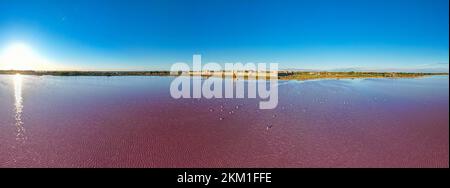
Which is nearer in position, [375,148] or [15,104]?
[375,148]

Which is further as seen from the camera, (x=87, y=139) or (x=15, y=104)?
(x=15, y=104)

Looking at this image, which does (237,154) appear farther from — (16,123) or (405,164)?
(16,123)

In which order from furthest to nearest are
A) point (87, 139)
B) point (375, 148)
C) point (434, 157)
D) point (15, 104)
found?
1. point (15, 104)
2. point (87, 139)
3. point (375, 148)
4. point (434, 157)

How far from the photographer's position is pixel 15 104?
65.7 feet
